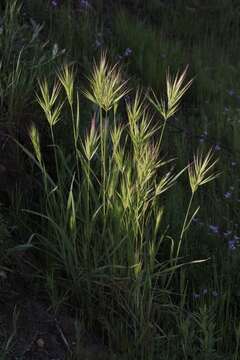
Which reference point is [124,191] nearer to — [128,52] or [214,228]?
[214,228]

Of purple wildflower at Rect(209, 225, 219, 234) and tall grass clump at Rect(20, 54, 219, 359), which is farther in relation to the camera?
purple wildflower at Rect(209, 225, 219, 234)

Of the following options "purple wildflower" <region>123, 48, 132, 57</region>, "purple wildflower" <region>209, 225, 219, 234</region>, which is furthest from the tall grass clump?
"purple wildflower" <region>123, 48, 132, 57</region>

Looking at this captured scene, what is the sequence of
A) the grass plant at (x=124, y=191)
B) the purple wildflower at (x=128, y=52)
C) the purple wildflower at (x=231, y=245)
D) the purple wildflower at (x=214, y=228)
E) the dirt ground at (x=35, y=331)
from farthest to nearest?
the purple wildflower at (x=128, y=52) → the purple wildflower at (x=214, y=228) → the purple wildflower at (x=231, y=245) → the grass plant at (x=124, y=191) → the dirt ground at (x=35, y=331)

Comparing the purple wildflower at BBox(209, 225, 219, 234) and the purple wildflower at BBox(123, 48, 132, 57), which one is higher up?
the purple wildflower at BBox(123, 48, 132, 57)

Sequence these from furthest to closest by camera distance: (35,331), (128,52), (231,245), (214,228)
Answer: (128,52) → (214,228) → (231,245) → (35,331)

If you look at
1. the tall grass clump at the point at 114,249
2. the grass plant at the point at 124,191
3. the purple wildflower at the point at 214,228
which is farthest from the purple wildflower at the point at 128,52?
the tall grass clump at the point at 114,249

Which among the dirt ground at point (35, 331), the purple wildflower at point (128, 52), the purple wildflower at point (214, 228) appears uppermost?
the purple wildflower at point (128, 52)

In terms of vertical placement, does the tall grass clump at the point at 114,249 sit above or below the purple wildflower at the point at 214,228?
above

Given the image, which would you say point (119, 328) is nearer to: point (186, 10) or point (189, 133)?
point (189, 133)

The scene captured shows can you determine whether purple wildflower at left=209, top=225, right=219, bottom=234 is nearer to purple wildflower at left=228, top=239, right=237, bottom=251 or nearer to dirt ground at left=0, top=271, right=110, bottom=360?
purple wildflower at left=228, top=239, right=237, bottom=251

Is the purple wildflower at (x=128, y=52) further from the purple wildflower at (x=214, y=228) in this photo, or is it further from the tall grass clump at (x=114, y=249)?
the tall grass clump at (x=114, y=249)

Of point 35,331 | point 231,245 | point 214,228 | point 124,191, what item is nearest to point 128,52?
point 214,228

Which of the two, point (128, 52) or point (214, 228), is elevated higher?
point (128, 52)

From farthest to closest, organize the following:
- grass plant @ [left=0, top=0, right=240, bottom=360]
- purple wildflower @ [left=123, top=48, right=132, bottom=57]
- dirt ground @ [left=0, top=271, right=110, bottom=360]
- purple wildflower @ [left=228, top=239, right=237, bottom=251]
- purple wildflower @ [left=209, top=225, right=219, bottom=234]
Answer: purple wildflower @ [left=123, top=48, right=132, bottom=57], purple wildflower @ [left=209, top=225, right=219, bottom=234], purple wildflower @ [left=228, top=239, right=237, bottom=251], grass plant @ [left=0, top=0, right=240, bottom=360], dirt ground @ [left=0, top=271, right=110, bottom=360]
